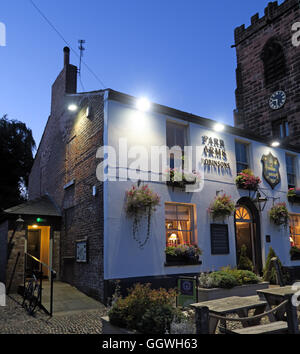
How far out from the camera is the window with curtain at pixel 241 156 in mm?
12891

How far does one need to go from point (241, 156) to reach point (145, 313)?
31.1ft

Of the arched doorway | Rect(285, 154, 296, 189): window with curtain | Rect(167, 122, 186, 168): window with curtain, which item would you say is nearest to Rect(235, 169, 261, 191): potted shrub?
the arched doorway

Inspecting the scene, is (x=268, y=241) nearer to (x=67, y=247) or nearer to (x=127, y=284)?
(x=127, y=284)

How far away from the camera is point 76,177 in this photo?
1162 centimetres

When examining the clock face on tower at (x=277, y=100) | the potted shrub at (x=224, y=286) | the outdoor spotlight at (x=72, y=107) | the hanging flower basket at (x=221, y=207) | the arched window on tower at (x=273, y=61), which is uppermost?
the arched window on tower at (x=273, y=61)

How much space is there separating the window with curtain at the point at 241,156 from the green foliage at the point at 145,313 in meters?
8.35

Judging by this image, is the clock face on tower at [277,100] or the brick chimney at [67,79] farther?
the clock face on tower at [277,100]

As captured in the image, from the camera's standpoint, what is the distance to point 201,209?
10906mm

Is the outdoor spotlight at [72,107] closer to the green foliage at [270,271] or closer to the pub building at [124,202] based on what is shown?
the pub building at [124,202]

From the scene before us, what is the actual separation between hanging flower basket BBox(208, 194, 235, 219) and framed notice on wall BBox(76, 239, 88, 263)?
4274 mm

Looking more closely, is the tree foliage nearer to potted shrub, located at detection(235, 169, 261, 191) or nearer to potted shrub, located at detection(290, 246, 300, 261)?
potted shrub, located at detection(235, 169, 261, 191)

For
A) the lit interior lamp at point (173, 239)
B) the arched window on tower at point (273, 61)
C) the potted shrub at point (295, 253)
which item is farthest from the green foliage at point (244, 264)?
the arched window on tower at point (273, 61)

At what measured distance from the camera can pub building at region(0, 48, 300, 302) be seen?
9195 mm
